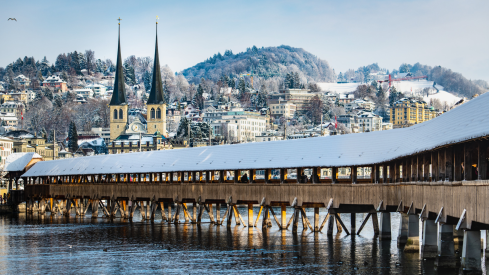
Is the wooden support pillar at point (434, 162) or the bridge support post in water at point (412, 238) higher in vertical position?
the wooden support pillar at point (434, 162)

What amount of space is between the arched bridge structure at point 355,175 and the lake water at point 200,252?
72.1 inches

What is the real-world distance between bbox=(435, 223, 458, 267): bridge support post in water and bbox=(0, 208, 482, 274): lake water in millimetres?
430

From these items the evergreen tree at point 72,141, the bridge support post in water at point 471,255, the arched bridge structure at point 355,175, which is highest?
the evergreen tree at point 72,141

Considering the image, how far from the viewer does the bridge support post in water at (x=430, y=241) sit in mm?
30609

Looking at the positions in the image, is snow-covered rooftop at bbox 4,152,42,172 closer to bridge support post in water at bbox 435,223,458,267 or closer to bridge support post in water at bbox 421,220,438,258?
bridge support post in water at bbox 421,220,438,258

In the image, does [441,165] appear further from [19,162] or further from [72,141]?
[72,141]

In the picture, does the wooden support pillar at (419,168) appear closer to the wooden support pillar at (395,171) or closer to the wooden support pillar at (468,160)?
the wooden support pillar at (395,171)

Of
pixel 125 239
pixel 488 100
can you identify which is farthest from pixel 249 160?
pixel 488 100

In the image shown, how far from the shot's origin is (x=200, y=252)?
1571 inches

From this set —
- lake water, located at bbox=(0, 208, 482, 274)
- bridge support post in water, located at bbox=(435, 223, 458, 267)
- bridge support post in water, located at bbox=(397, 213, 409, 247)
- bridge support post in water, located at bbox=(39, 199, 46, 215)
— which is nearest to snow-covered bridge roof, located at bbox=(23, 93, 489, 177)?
bridge support post in water, located at bbox=(435, 223, 458, 267)

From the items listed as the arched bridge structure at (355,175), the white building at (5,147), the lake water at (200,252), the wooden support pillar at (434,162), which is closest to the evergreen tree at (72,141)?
the white building at (5,147)

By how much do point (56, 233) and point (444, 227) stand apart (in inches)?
1365

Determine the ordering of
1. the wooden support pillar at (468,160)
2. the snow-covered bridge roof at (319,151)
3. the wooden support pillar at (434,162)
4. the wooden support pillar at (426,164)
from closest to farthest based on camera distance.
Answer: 1. the wooden support pillar at (468,160)
2. the snow-covered bridge roof at (319,151)
3. the wooden support pillar at (434,162)
4. the wooden support pillar at (426,164)

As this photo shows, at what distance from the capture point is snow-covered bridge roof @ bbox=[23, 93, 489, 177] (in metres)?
25.7
